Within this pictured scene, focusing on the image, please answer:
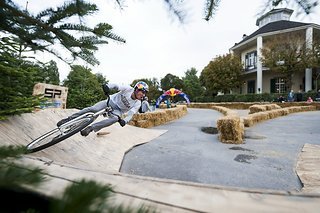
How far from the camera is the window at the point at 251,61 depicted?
107 feet

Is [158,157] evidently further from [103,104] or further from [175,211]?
[175,211]

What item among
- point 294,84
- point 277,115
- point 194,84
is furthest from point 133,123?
point 194,84

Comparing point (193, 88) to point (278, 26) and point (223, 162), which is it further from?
point (223, 162)

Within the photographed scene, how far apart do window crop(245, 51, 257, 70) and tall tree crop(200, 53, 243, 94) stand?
1.76 m

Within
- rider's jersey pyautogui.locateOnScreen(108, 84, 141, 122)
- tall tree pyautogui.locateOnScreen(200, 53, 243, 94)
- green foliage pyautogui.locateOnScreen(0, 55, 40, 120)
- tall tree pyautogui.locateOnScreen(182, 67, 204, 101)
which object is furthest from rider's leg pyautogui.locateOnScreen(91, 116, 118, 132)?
tall tree pyautogui.locateOnScreen(182, 67, 204, 101)

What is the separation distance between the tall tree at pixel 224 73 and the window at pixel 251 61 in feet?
5.77

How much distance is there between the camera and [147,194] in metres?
1.32

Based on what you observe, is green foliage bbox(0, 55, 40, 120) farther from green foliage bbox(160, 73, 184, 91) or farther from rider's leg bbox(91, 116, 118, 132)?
green foliage bbox(160, 73, 184, 91)

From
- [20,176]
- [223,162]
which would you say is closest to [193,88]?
[223,162]

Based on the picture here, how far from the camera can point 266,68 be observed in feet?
99.7

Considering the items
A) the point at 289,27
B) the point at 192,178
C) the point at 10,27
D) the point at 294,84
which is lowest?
the point at 192,178

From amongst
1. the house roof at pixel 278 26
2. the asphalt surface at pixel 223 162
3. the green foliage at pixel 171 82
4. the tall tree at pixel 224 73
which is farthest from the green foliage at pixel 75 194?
the green foliage at pixel 171 82

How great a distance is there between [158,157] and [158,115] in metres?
6.12

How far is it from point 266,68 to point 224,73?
5974mm
